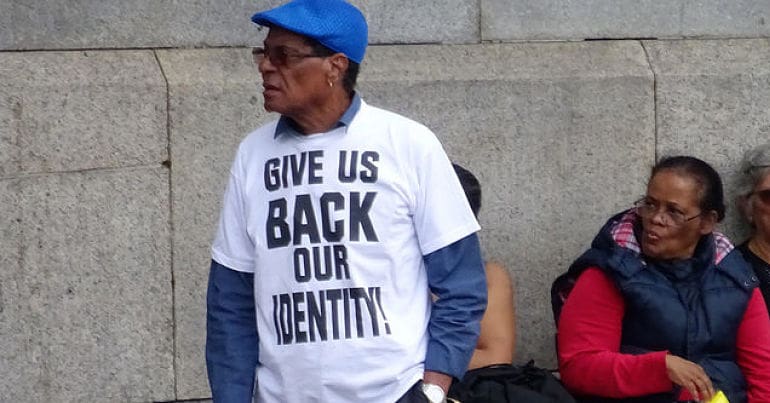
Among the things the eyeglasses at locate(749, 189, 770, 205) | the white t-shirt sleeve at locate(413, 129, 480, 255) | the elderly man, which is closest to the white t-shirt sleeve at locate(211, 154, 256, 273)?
the elderly man

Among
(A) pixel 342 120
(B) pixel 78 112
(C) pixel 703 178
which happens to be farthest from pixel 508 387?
(B) pixel 78 112

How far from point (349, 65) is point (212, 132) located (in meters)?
1.55

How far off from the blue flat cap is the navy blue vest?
5.04 ft

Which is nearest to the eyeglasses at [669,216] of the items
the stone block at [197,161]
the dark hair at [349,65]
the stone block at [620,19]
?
the stone block at [620,19]

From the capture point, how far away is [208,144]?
499 centimetres

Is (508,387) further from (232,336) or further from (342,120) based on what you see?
(342,120)

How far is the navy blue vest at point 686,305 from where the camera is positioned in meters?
4.68

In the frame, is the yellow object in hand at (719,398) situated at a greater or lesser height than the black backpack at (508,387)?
lesser

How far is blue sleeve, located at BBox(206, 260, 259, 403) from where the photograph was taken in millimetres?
→ 3508

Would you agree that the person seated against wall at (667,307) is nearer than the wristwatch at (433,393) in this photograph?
No

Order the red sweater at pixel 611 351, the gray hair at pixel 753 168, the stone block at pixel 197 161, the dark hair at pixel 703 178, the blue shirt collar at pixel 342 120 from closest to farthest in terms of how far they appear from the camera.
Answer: the blue shirt collar at pixel 342 120, the red sweater at pixel 611 351, the dark hair at pixel 703 178, the stone block at pixel 197 161, the gray hair at pixel 753 168

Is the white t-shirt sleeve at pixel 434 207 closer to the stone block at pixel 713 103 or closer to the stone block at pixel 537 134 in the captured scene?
the stone block at pixel 537 134

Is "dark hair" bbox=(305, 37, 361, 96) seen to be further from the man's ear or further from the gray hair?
the gray hair

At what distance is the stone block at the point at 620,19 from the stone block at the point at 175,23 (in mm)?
142
